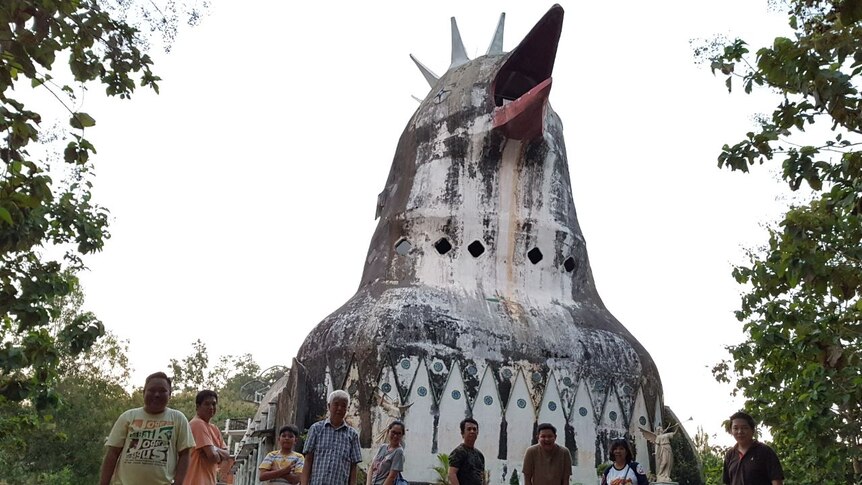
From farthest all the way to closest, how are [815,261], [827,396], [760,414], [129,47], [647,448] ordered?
1. [760,414]
2. [647,448]
3. [827,396]
4. [815,261]
5. [129,47]

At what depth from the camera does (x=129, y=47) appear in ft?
23.1

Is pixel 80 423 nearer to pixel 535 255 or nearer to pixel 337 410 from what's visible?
pixel 535 255

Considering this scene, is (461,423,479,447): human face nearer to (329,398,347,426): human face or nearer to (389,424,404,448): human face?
(389,424,404,448): human face

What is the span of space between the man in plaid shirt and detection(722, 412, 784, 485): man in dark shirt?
2.75 meters

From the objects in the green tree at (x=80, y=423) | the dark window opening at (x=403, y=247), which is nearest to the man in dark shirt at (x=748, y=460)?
the dark window opening at (x=403, y=247)

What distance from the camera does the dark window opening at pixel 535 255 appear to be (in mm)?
14570

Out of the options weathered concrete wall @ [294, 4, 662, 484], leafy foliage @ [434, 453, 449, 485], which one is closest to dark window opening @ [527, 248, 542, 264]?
weathered concrete wall @ [294, 4, 662, 484]

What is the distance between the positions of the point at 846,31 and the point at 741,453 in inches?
128


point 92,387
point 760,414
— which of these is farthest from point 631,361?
point 92,387

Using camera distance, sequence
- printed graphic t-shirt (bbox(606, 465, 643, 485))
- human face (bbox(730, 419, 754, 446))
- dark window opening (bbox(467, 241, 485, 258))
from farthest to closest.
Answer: dark window opening (bbox(467, 241, 485, 258)) < printed graphic t-shirt (bbox(606, 465, 643, 485)) < human face (bbox(730, 419, 754, 446))

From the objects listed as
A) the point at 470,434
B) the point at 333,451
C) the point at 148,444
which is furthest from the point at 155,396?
the point at 470,434

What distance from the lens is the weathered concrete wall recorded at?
501 inches

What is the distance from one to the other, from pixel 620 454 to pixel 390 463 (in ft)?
6.07

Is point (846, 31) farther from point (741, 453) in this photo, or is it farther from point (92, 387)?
point (92, 387)
